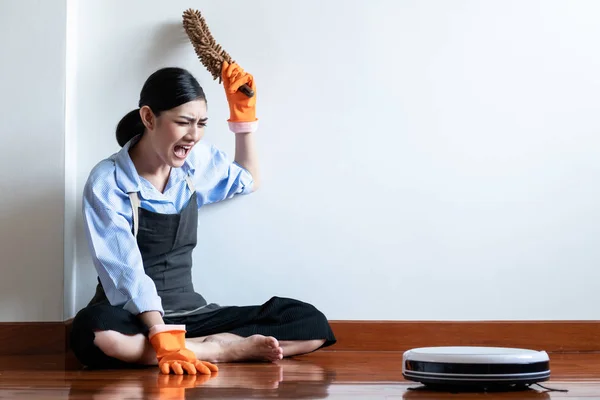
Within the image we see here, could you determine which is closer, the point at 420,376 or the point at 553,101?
the point at 420,376

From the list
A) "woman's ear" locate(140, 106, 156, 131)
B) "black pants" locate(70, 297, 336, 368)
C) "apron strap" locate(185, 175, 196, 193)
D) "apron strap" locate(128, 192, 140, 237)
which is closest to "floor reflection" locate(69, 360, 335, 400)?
"black pants" locate(70, 297, 336, 368)

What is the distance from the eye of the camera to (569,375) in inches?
58.9

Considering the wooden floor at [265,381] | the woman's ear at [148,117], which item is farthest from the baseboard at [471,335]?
the woman's ear at [148,117]

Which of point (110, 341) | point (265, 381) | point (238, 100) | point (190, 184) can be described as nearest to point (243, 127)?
point (238, 100)

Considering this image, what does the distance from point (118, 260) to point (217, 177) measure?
0.34 m

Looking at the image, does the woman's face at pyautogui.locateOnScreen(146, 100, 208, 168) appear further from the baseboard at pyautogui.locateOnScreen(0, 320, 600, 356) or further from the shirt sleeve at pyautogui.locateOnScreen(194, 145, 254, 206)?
the baseboard at pyautogui.locateOnScreen(0, 320, 600, 356)

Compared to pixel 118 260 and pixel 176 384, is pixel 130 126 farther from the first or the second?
pixel 176 384

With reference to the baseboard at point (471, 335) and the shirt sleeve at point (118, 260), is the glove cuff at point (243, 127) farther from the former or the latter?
the baseboard at point (471, 335)

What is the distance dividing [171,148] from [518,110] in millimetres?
829

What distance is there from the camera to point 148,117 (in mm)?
1777

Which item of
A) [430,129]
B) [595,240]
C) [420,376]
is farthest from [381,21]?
[420,376]

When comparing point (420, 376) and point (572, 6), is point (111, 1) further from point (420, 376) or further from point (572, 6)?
point (420, 376)

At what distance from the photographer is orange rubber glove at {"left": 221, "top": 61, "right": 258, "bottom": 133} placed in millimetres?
1883

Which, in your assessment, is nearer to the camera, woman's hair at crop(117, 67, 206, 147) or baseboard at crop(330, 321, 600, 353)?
woman's hair at crop(117, 67, 206, 147)
